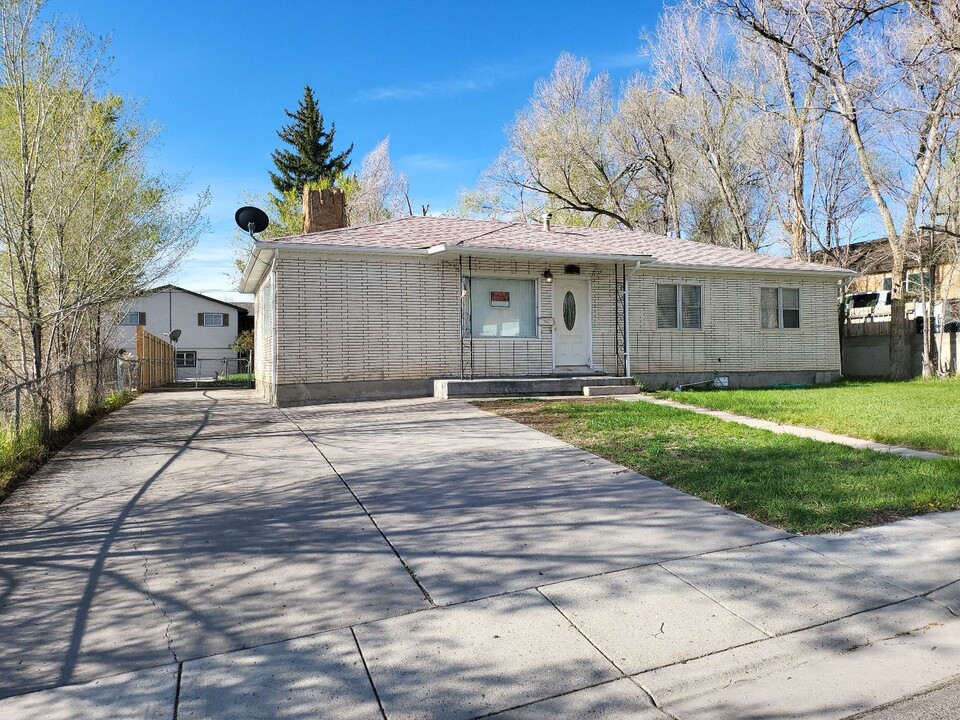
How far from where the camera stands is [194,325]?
4172 centimetres

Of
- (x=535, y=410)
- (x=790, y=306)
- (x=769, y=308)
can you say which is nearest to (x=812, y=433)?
(x=535, y=410)

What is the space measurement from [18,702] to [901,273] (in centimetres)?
2227

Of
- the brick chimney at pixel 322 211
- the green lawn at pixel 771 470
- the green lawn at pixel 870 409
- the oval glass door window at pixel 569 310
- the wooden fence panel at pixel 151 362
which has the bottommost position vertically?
the green lawn at pixel 771 470

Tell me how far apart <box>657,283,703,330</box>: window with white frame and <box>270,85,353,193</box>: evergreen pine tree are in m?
26.9

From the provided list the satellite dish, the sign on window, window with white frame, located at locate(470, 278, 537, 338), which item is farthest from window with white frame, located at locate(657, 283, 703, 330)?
the satellite dish

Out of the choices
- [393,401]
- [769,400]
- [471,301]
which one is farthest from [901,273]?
[393,401]

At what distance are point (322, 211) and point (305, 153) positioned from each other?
24748 millimetres

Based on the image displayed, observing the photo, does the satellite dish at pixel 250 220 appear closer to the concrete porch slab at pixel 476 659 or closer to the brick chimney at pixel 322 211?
the brick chimney at pixel 322 211

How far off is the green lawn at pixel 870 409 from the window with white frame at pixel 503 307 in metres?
3.30

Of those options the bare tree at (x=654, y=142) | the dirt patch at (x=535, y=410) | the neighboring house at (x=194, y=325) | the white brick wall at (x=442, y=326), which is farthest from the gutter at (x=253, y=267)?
the neighboring house at (x=194, y=325)

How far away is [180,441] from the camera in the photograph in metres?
8.44

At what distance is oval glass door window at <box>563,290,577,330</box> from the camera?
14391 millimetres

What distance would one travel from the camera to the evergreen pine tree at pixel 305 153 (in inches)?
1494

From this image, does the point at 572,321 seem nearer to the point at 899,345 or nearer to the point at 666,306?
the point at 666,306
